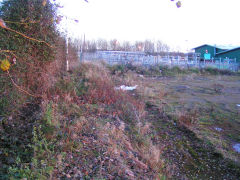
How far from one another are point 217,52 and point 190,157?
34.8 meters

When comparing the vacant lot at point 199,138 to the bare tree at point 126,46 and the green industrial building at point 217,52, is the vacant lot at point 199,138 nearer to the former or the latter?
the green industrial building at point 217,52

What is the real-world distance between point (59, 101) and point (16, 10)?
2.86 meters

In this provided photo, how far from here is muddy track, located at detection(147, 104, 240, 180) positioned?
4184mm

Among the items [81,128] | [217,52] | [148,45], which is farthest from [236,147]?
[148,45]

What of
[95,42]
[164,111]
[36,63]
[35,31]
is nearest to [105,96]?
[164,111]

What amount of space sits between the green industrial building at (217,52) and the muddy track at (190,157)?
29.5 metres

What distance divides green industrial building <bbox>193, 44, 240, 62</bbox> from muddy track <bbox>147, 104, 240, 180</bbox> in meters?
29.5

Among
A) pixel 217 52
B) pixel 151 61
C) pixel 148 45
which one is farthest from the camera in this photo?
pixel 148 45

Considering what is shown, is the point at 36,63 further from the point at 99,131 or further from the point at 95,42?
the point at 95,42

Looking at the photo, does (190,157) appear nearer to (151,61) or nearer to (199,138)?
(199,138)

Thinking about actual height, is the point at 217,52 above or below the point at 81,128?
above

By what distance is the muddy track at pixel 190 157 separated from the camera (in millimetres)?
4184

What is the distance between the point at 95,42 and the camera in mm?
37844

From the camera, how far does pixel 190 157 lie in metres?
4.77
